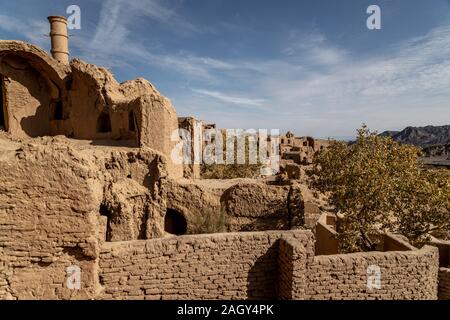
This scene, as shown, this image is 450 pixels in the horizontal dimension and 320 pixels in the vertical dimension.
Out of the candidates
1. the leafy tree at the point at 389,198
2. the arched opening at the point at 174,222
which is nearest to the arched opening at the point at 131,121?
the arched opening at the point at 174,222

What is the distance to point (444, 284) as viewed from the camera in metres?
7.88

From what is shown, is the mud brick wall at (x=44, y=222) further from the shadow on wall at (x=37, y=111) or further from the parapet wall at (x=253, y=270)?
the shadow on wall at (x=37, y=111)

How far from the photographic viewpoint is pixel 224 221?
902 cm

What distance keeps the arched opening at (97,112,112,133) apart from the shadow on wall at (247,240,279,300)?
12666 millimetres

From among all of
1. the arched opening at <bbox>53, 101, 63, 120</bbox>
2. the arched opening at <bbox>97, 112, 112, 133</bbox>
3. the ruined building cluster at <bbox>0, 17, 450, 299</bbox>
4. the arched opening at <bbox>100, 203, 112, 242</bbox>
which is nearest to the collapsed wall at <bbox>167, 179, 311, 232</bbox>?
the ruined building cluster at <bbox>0, 17, 450, 299</bbox>

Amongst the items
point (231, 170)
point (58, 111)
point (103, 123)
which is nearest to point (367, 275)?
point (103, 123)

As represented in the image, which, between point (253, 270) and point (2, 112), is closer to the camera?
point (253, 270)

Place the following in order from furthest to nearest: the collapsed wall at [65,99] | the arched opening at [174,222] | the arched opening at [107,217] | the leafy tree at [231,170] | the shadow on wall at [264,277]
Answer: the leafy tree at [231,170], the collapsed wall at [65,99], the arched opening at [174,222], the arched opening at [107,217], the shadow on wall at [264,277]

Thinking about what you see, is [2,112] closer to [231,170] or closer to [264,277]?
[231,170]

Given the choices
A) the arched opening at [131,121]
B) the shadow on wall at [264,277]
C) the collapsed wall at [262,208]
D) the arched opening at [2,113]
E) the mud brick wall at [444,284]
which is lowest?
the mud brick wall at [444,284]

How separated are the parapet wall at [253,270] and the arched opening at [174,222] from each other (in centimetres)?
489

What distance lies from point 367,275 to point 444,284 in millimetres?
3837

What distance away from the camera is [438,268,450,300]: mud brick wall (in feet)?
25.6

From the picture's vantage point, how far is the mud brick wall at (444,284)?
25.6ft
